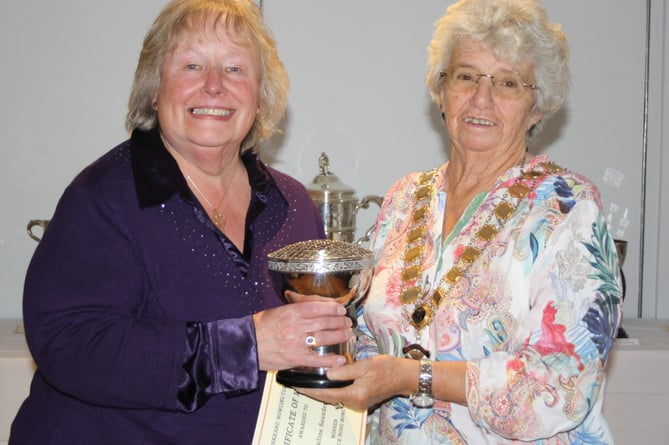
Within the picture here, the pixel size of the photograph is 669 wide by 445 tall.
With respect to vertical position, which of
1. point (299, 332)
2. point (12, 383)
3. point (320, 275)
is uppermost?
point (320, 275)

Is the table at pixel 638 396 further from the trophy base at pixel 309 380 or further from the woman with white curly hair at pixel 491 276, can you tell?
the trophy base at pixel 309 380

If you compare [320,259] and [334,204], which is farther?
[334,204]

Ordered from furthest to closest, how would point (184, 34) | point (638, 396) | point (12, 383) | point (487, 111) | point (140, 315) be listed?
point (638, 396)
point (12, 383)
point (487, 111)
point (184, 34)
point (140, 315)

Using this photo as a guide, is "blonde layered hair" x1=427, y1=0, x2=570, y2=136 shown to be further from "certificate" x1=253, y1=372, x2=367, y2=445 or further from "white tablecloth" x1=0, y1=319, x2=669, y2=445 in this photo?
"white tablecloth" x1=0, y1=319, x2=669, y2=445

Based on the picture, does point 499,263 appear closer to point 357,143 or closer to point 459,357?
point 459,357

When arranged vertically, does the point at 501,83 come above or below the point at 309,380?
above

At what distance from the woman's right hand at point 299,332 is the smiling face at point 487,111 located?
1.93 feet

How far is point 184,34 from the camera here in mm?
1715

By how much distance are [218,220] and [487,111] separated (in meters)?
0.67

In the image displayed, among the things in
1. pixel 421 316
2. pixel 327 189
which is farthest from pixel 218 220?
pixel 327 189

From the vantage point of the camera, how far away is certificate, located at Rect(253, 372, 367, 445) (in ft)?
5.12

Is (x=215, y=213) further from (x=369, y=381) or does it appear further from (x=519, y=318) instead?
(x=519, y=318)

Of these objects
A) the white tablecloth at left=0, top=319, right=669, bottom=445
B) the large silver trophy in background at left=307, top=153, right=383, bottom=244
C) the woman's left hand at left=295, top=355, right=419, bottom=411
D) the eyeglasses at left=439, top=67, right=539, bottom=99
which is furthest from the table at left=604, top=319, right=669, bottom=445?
the woman's left hand at left=295, top=355, right=419, bottom=411

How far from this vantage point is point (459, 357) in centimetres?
168
